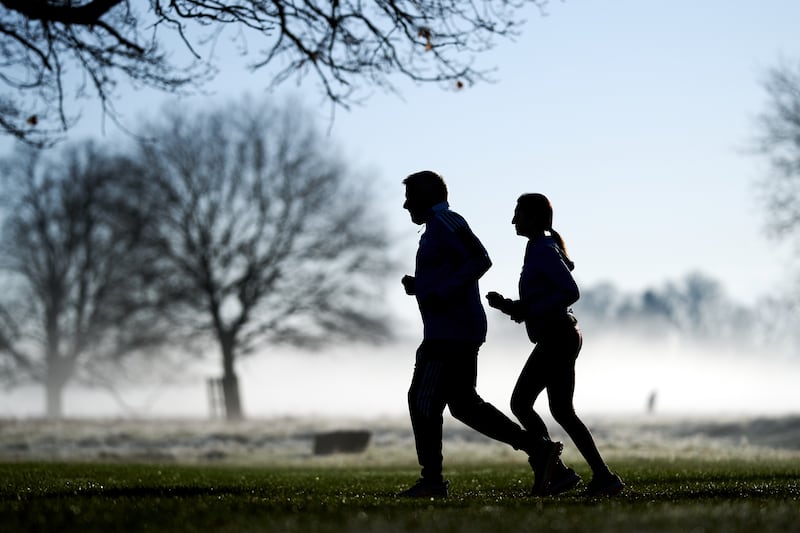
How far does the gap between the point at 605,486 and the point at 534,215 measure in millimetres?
2116

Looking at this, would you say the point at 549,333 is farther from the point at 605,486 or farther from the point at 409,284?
the point at 605,486

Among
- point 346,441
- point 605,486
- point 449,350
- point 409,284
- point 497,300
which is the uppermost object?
point 409,284

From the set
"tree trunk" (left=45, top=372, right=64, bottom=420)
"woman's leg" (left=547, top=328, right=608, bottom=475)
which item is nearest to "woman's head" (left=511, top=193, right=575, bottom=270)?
"woman's leg" (left=547, top=328, right=608, bottom=475)

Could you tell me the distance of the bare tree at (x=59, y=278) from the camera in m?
40.7

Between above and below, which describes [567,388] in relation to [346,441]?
above

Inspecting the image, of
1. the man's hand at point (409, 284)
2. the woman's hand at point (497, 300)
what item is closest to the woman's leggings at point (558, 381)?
the woman's hand at point (497, 300)

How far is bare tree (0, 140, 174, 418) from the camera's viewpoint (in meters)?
40.7

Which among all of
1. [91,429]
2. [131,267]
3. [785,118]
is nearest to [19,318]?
[131,267]

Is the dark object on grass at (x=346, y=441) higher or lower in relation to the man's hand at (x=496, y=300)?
lower

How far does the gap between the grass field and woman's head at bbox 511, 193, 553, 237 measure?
2.03 meters

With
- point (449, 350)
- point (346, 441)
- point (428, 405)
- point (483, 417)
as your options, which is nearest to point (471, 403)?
point (483, 417)

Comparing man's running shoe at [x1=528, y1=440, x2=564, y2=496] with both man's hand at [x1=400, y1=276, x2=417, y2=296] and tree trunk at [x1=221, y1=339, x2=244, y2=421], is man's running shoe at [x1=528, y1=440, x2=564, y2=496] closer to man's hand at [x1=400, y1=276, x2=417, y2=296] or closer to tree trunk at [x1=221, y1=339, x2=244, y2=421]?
man's hand at [x1=400, y1=276, x2=417, y2=296]

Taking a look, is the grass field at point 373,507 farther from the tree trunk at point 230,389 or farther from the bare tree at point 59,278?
the bare tree at point 59,278

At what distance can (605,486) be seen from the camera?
8008 mm
